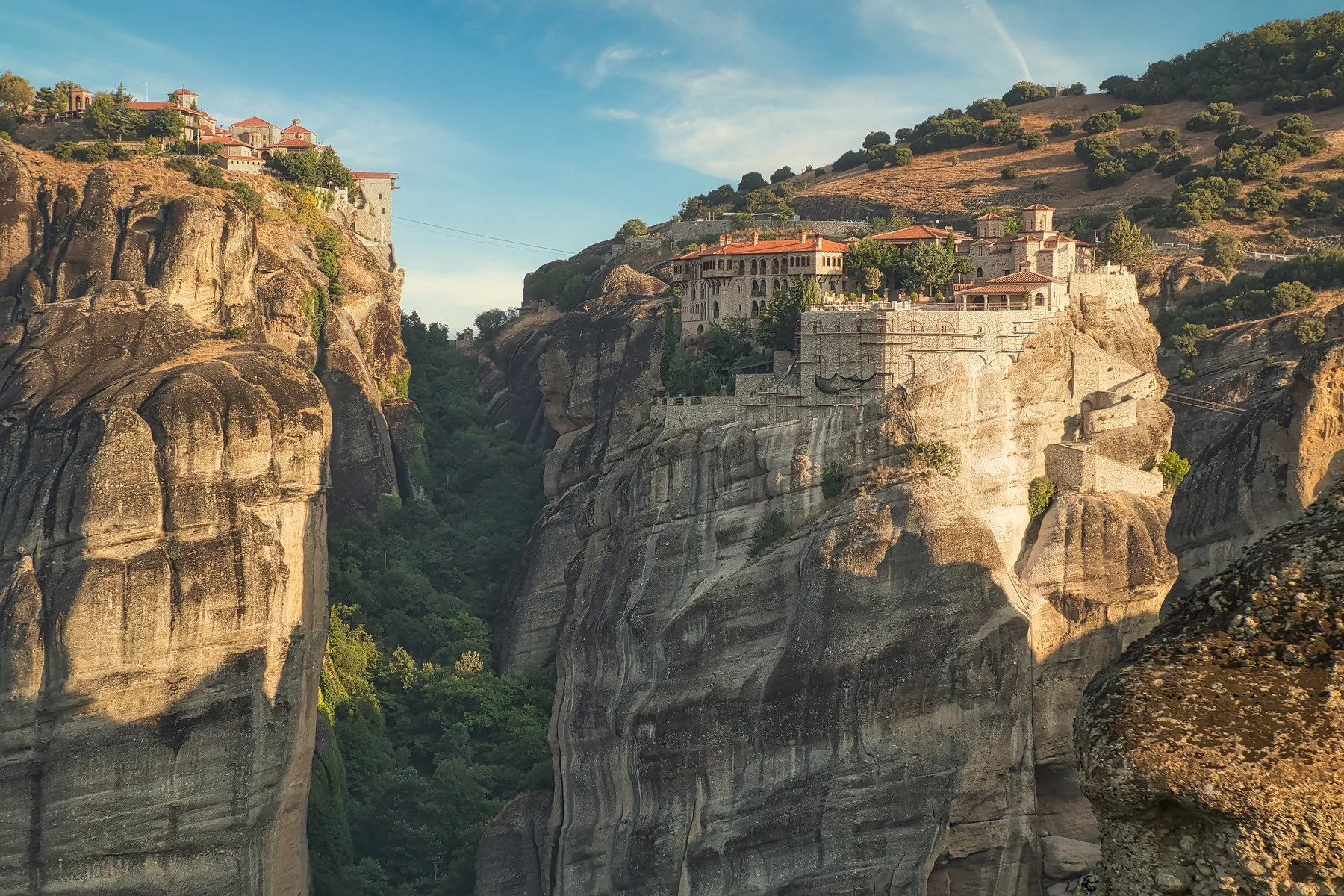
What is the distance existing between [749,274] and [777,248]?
143cm

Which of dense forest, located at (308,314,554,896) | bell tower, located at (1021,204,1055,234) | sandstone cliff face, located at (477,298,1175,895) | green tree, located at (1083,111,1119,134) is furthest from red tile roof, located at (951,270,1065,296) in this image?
green tree, located at (1083,111,1119,134)

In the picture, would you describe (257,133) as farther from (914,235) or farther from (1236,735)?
(1236,735)

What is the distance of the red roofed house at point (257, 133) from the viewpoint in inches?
3565

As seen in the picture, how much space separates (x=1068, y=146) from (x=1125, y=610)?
151 feet

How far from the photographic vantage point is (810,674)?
54.5 m

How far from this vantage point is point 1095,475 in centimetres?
5819

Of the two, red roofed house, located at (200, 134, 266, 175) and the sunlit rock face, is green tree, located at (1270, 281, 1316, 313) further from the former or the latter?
red roofed house, located at (200, 134, 266, 175)

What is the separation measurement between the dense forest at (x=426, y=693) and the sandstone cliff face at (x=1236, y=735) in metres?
52.2

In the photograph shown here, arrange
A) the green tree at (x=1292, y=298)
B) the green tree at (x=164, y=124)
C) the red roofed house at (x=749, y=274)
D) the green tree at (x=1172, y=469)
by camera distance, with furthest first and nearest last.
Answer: the green tree at (x=164, y=124) → the red roofed house at (x=749, y=274) → the green tree at (x=1292, y=298) → the green tree at (x=1172, y=469)

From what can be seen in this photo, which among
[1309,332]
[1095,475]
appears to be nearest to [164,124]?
[1095,475]

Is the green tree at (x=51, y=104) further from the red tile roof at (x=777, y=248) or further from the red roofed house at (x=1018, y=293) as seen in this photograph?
the red roofed house at (x=1018, y=293)

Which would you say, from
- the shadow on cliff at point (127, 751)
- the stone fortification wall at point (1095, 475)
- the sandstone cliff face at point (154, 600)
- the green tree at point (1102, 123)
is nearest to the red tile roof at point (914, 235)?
the stone fortification wall at point (1095, 475)

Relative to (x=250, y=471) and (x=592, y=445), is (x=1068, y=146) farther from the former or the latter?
(x=250, y=471)

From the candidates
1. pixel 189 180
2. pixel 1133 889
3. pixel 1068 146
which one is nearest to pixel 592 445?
pixel 189 180
